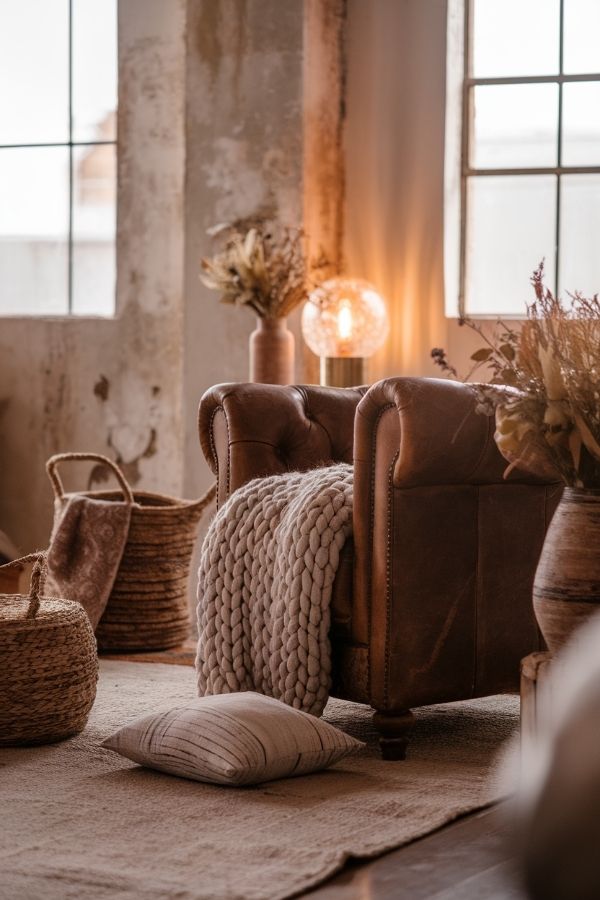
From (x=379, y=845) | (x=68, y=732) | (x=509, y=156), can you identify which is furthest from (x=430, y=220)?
(x=379, y=845)

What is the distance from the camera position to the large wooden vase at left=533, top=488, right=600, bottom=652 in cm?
239

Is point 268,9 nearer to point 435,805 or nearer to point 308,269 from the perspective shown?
point 308,269

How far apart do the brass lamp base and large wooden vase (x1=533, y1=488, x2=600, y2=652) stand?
2.23 m

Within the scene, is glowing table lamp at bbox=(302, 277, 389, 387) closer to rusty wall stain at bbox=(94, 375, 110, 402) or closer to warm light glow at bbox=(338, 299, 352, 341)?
warm light glow at bbox=(338, 299, 352, 341)

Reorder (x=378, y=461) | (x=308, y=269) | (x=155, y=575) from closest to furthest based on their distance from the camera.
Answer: (x=378, y=461) < (x=155, y=575) < (x=308, y=269)

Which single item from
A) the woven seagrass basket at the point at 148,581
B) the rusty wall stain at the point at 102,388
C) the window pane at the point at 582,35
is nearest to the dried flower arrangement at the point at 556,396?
the woven seagrass basket at the point at 148,581

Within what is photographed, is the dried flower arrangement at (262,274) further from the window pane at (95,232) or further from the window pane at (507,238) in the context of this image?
the window pane at (95,232)

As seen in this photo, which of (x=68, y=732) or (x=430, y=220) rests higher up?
(x=430, y=220)

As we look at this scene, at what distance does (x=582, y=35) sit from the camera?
4.93m

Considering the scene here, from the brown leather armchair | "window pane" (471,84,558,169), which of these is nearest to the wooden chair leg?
the brown leather armchair

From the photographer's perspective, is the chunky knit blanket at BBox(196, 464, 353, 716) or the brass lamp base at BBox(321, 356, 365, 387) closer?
the chunky knit blanket at BBox(196, 464, 353, 716)

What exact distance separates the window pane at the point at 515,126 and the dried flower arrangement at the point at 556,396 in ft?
8.50

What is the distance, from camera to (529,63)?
Answer: 5004 millimetres

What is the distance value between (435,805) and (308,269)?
2.76m
